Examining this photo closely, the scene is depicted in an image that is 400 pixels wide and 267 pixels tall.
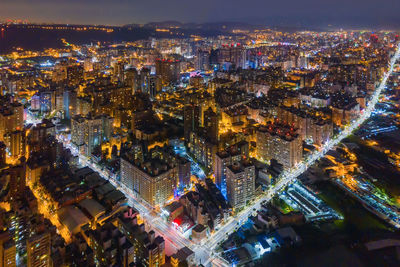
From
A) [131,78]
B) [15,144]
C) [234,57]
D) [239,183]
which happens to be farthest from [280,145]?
[234,57]

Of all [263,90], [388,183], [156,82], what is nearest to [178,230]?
[388,183]

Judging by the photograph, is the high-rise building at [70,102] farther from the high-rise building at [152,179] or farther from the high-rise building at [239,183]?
the high-rise building at [239,183]

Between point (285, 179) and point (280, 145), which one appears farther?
point (280, 145)

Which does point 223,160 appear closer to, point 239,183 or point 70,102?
point 239,183

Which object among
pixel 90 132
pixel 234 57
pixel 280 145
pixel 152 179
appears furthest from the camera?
pixel 234 57

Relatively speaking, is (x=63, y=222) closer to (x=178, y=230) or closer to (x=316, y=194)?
(x=178, y=230)

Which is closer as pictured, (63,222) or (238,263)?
(238,263)

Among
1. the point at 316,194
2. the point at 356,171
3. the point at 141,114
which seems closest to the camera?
the point at 316,194

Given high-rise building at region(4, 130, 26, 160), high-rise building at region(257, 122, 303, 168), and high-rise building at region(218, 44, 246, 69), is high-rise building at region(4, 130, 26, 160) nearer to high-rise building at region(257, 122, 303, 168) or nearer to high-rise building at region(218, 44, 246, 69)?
high-rise building at region(257, 122, 303, 168)
